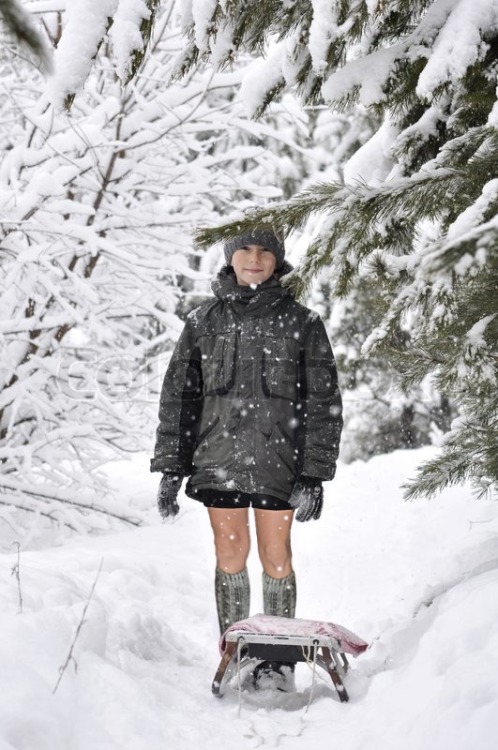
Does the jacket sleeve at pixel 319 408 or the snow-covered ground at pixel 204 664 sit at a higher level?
the jacket sleeve at pixel 319 408

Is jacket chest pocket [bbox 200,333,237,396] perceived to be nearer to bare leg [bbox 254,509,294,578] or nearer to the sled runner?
bare leg [bbox 254,509,294,578]

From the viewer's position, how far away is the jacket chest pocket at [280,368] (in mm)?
3486

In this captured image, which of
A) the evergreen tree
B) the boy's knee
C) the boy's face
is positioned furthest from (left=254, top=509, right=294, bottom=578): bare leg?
the boy's face

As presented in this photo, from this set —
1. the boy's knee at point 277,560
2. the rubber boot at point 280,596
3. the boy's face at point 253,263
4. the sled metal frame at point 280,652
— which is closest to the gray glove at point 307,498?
the boy's knee at point 277,560

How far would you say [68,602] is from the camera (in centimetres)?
323

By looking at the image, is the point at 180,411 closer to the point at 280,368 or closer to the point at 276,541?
the point at 280,368

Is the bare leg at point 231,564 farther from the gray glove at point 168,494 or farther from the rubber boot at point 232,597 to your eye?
the gray glove at point 168,494

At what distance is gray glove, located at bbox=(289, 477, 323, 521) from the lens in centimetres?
333

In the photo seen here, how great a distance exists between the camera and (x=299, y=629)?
292cm

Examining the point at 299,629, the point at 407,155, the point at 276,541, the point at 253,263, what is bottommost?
the point at 299,629

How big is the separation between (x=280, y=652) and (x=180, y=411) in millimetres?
1311

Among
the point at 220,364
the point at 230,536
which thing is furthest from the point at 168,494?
the point at 220,364

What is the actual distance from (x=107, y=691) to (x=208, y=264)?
954 cm

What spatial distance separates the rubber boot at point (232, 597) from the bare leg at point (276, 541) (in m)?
0.15
